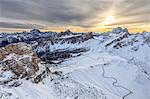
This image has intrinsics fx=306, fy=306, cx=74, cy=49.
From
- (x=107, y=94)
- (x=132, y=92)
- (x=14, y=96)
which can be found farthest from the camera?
(x=132, y=92)

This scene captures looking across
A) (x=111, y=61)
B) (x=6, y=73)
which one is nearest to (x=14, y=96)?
(x=6, y=73)

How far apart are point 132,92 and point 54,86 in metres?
37.5

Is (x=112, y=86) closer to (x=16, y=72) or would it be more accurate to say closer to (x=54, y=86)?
(x=54, y=86)

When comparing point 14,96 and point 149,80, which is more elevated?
point 14,96

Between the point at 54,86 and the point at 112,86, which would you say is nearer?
the point at 54,86

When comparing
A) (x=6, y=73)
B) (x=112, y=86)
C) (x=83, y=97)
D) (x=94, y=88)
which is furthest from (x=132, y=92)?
(x=6, y=73)

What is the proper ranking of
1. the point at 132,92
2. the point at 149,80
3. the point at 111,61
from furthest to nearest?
the point at 111,61
the point at 149,80
the point at 132,92

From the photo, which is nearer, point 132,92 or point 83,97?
point 83,97

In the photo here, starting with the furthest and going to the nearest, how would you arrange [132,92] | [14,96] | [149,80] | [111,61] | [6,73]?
1. [111,61]
2. [149,80]
3. [132,92]
4. [6,73]
5. [14,96]

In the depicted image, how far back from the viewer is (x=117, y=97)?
123625 mm

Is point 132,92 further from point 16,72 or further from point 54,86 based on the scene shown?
point 16,72

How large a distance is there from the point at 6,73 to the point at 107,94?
40436mm

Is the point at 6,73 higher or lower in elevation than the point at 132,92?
higher

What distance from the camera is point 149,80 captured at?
153375 millimetres
